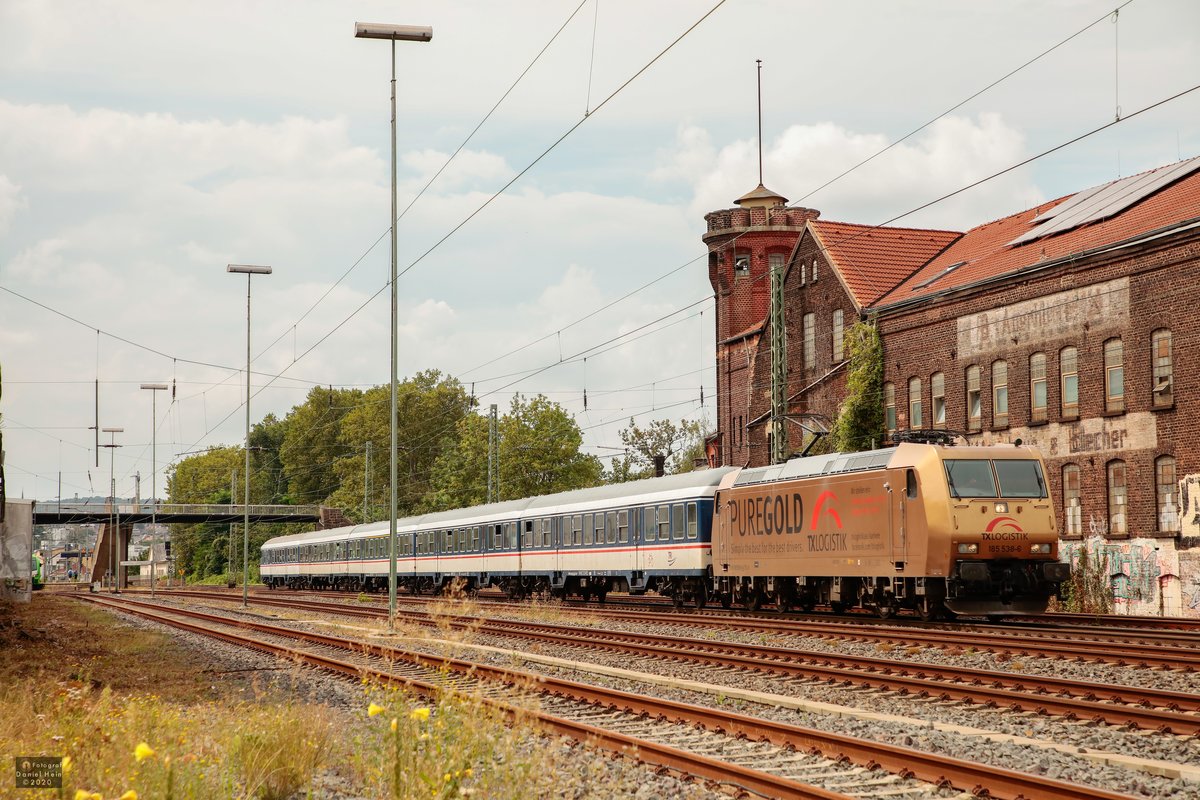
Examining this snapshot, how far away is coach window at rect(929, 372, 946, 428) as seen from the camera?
39369 millimetres

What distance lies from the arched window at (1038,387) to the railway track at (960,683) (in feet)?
58.5

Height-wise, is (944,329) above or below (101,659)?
above

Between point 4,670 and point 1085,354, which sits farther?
point 1085,354

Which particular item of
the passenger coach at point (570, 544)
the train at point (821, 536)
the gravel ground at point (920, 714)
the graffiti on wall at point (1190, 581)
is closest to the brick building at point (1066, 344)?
the graffiti on wall at point (1190, 581)

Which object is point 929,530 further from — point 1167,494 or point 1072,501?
point 1072,501

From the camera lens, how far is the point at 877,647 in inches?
745

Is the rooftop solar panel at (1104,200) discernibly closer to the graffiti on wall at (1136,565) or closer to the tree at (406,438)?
the graffiti on wall at (1136,565)

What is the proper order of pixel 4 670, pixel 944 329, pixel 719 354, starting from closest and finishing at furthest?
pixel 4 670 → pixel 944 329 → pixel 719 354

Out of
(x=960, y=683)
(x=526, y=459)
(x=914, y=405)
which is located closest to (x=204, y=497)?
(x=526, y=459)

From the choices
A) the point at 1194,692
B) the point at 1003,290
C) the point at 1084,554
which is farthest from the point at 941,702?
the point at 1003,290

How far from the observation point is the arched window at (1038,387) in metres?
35.1

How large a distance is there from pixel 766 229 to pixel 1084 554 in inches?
1118

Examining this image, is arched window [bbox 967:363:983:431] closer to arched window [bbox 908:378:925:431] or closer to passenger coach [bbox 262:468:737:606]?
arched window [bbox 908:378:925:431]

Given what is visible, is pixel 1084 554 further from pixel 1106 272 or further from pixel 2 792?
pixel 2 792
